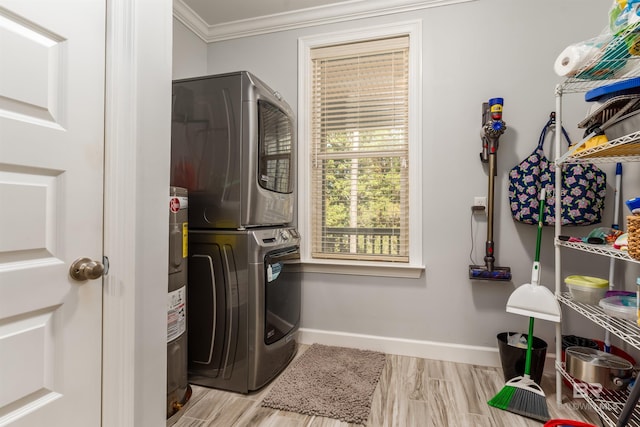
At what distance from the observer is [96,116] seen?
1.03m

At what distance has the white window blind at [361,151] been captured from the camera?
2514mm

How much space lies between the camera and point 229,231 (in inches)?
77.0

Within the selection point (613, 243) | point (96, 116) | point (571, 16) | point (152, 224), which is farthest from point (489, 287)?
point (96, 116)

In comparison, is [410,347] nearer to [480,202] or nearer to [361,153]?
[480,202]

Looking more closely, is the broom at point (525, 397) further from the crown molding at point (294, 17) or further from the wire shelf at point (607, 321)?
the crown molding at point (294, 17)

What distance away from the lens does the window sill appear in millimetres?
2434

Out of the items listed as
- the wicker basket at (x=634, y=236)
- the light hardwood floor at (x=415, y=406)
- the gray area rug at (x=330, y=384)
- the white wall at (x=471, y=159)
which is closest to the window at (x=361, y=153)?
the white wall at (x=471, y=159)

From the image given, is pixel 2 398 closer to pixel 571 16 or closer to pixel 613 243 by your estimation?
pixel 613 243

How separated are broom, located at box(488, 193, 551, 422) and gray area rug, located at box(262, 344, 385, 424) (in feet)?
2.27

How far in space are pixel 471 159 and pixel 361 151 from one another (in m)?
0.80

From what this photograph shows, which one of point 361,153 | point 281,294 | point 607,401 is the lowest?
point 607,401

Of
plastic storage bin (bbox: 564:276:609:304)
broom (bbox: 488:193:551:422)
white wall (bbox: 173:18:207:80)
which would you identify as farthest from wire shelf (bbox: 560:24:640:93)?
white wall (bbox: 173:18:207:80)

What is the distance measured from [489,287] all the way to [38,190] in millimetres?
2468

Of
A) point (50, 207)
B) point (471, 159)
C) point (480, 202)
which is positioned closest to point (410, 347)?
point (480, 202)
